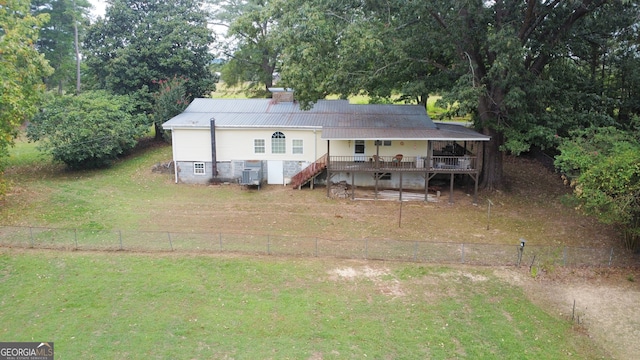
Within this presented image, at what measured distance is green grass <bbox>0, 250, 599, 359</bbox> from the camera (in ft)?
43.0

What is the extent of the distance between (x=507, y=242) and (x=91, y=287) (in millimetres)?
17494

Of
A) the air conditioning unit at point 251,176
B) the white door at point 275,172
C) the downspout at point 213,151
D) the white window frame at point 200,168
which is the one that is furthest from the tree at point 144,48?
the white door at point 275,172

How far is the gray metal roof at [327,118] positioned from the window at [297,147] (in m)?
1.08

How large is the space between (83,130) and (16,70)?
6.98m

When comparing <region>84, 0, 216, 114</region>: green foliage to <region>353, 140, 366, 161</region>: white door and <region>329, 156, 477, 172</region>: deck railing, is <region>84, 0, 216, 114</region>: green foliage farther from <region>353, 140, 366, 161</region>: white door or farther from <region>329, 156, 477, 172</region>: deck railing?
<region>329, 156, 477, 172</region>: deck railing

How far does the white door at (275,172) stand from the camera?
29.8m

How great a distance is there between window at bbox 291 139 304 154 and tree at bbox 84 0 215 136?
13.1 m

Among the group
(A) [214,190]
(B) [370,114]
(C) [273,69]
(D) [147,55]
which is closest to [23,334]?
(A) [214,190]

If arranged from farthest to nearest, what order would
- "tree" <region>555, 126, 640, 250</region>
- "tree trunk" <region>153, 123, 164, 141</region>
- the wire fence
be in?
1. "tree trunk" <region>153, 123, 164, 141</region>
2. the wire fence
3. "tree" <region>555, 126, 640, 250</region>

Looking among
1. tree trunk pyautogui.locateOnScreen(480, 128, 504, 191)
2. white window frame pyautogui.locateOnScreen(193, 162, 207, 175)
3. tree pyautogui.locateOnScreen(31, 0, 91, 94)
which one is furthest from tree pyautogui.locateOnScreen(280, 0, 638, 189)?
tree pyautogui.locateOnScreen(31, 0, 91, 94)

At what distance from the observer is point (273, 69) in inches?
1763

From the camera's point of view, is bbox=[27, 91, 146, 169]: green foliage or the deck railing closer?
the deck railing

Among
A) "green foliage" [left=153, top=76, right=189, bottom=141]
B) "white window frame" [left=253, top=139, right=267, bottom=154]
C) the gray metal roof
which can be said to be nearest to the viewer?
the gray metal roof

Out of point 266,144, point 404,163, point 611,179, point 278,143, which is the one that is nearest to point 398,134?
point 404,163
